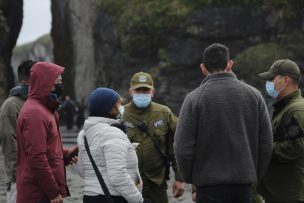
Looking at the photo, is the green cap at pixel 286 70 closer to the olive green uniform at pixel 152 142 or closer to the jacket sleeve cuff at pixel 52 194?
the olive green uniform at pixel 152 142

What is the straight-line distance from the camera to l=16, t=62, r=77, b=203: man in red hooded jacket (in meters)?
5.38

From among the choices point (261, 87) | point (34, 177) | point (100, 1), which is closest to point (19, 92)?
point (34, 177)

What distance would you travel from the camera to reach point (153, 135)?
6.95 metres

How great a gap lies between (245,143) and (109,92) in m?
1.13

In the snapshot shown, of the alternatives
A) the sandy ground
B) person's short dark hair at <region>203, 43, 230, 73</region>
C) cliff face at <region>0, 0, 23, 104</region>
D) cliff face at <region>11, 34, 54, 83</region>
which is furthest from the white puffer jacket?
cliff face at <region>11, 34, 54, 83</region>

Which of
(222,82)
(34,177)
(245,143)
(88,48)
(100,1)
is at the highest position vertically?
(222,82)

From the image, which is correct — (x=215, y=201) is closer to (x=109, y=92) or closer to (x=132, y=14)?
(x=109, y=92)

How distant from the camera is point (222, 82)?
515 cm

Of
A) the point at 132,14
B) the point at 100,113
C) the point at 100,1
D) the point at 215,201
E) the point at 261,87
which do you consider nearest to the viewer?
the point at 215,201

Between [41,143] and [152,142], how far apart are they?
1797 mm

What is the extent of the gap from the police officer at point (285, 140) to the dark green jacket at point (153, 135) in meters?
1.31

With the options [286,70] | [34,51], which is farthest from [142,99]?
[34,51]

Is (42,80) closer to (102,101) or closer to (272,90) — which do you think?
(102,101)

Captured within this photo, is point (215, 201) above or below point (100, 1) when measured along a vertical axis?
above
